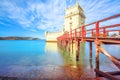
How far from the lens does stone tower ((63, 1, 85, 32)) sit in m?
49.3

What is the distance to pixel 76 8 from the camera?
49.8 meters

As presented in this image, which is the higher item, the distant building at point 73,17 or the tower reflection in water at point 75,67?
the distant building at point 73,17

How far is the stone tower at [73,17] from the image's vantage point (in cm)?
4927

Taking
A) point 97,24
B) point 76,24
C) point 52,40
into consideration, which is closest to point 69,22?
point 76,24

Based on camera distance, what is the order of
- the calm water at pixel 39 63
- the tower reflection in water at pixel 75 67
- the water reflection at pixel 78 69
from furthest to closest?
the calm water at pixel 39 63 → the tower reflection in water at pixel 75 67 → the water reflection at pixel 78 69

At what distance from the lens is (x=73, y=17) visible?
50.8 metres

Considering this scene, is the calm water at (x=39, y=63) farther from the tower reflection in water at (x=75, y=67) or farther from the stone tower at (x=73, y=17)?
the stone tower at (x=73, y=17)

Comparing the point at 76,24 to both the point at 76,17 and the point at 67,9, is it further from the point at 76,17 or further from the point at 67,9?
the point at 67,9

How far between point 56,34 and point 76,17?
1332 cm

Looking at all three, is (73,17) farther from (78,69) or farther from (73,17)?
(78,69)

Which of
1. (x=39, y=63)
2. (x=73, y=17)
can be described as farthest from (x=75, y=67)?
(x=73, y=17)

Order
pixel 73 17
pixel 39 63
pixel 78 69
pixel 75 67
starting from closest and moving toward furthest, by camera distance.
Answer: pixel 78 69, pixel 75 67, pixel 39 63, pixel 73 17

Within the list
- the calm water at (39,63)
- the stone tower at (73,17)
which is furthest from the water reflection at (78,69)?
the stone tower at (73,17)

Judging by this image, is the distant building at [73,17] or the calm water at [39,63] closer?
the calm water at [39,63]
